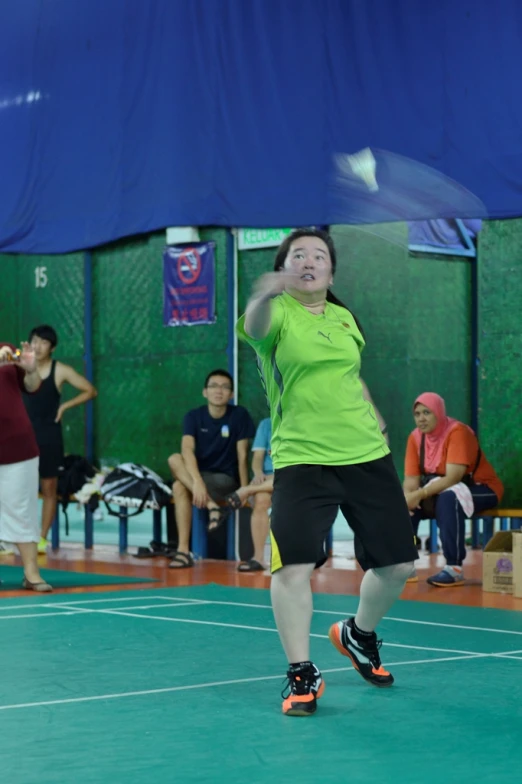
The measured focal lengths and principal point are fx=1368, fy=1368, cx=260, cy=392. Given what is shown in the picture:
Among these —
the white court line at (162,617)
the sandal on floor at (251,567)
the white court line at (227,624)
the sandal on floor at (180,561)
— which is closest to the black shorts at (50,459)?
the sandal on floor at (180,561)

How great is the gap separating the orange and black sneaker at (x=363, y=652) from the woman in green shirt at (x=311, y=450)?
25 cm

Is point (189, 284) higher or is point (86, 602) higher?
point (189, 284)

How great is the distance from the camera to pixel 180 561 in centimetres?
1145

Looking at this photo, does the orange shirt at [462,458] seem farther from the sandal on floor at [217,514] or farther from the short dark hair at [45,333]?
the short dark hair at [45,333]

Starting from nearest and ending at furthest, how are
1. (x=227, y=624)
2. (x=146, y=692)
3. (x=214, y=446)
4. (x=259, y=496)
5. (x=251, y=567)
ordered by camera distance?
(x=146, y=692), (x=227, y=624), (x=251, y=567), (x=259, y=496), (x=214, y=446)

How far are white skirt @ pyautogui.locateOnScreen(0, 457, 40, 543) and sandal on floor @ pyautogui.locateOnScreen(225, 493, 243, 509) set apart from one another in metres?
2.44

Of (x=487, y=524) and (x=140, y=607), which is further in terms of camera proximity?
(x=487, y=524)

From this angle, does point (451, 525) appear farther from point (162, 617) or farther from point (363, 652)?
point (363, 652)

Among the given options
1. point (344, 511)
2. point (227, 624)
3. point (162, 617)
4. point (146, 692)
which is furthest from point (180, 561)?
point (344, 511)

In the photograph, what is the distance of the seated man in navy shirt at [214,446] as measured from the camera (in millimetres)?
11729

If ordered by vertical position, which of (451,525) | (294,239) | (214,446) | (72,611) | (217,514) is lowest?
(72,611)

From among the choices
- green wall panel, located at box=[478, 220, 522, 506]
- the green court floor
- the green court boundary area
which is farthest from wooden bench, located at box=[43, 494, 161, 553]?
the green court floor

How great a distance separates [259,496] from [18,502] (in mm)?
2549

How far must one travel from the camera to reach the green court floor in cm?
432
